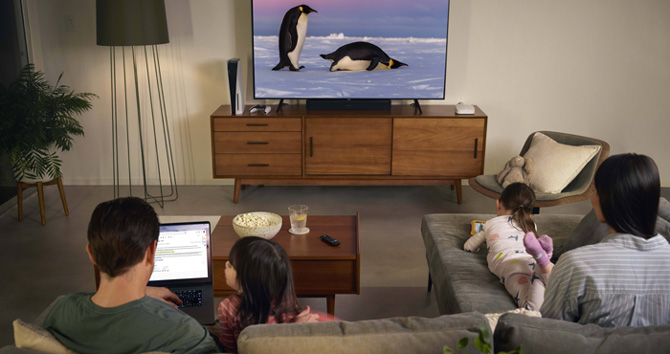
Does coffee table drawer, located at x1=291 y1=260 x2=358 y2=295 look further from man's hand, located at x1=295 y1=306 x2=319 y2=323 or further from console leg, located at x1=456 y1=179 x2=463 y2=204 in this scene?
console leg, located at x1=456 y1=179 x2=463 y2=204

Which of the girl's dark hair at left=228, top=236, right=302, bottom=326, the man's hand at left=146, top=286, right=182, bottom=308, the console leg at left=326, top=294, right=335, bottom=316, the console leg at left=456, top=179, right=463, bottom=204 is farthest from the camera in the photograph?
the console leg at left=456, top=179, right=463, bottom=204

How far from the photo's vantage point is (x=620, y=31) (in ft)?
15.7

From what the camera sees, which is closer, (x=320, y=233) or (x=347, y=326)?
(x=347, y=326)

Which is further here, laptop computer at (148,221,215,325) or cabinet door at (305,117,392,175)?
cabinet door at (305,117,392,175)

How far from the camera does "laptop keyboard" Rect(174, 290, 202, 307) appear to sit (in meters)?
2.19

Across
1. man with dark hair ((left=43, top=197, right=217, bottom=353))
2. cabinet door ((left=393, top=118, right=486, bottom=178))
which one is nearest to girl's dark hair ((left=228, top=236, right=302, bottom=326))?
man with dark hair ((left=43, top=197, right=217, bottom=353))

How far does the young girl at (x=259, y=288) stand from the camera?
1796mm

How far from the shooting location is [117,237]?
4.91 ft

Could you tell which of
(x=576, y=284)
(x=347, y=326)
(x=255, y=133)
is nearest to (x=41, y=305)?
(x=255, y=133)

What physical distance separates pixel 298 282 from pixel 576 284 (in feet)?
4.19

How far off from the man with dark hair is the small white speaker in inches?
120

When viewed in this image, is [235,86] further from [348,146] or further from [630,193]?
[630,193]

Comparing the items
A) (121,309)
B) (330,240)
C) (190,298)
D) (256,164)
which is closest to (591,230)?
(330,240)

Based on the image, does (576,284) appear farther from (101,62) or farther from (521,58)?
(101,62)
